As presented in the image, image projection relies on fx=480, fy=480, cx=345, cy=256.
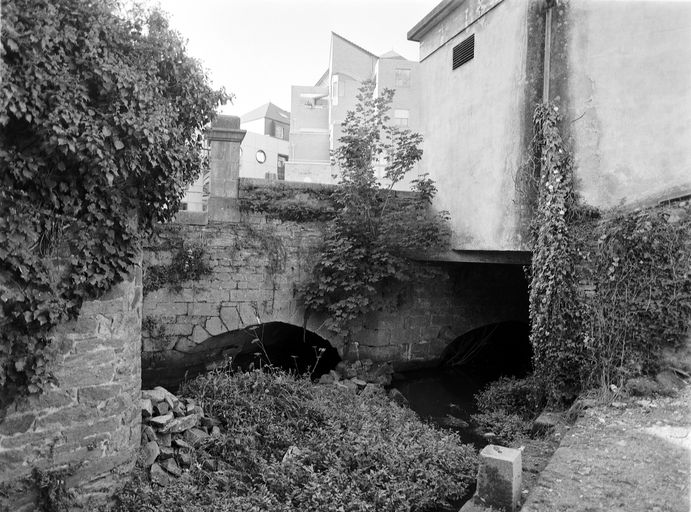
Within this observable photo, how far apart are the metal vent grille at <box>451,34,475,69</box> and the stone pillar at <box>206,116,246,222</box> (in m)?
3.50

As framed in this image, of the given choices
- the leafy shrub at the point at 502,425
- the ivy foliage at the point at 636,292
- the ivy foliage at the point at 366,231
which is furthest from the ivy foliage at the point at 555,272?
the ivy foliage at the point at 366,231

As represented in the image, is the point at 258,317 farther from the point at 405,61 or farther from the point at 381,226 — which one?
the point at 405,61

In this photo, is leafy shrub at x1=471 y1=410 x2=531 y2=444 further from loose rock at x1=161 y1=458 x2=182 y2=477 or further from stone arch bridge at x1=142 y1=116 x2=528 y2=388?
loose rock at x1=161 y1=458 x2=182 y2=477

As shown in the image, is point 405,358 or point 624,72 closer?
point 624,72

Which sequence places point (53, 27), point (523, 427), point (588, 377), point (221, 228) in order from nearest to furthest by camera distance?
point (53, 27), point (588, 377), point (523, 427), point (221, 228)

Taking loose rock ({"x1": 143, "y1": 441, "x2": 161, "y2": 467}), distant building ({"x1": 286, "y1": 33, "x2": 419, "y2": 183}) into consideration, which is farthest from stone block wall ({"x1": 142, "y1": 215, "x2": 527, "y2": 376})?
distant building ({"x1": 286, "y1": 33, "x2": 419, "y2": 183})

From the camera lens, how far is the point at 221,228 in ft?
24.5

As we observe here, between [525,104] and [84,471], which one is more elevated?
[525,104]

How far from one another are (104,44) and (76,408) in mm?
2912

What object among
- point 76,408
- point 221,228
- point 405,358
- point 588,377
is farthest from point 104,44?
point 405,358

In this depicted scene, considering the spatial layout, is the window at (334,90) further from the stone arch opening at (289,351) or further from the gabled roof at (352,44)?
the stone arch opening at (289,351)

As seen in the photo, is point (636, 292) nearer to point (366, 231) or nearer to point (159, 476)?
point (366, 231)

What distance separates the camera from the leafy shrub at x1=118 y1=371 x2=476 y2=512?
415 centimetres

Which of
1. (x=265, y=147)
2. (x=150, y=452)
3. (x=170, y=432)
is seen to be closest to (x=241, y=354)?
(x=170, y=432)
